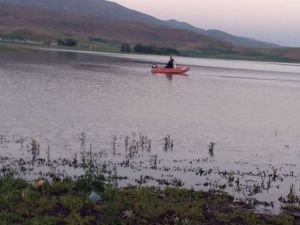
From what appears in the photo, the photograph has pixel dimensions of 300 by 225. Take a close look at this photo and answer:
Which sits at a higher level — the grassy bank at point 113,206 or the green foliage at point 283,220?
the grassy bank at point 113,206

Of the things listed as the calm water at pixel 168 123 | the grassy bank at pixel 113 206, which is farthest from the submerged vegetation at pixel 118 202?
the calm water at pixel 168 123

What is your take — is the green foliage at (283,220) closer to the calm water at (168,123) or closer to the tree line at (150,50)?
the calm water at (168,123)

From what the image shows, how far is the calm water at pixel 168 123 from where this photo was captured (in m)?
18.2

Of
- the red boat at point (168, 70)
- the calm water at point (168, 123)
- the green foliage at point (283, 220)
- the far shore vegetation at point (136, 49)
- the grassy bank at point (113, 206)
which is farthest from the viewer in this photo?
the far shore vegetation at point (136, 49)

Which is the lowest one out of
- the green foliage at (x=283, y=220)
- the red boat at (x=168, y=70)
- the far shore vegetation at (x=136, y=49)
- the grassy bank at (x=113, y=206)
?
the far shore vegetation at (x=136, y=49)

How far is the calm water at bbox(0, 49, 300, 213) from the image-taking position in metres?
18.2

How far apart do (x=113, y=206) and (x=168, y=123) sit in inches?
655

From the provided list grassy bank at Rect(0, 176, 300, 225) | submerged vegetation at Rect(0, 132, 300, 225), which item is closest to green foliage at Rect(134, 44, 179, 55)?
submerged vegetation at Rect(0, 132, 300, 225)

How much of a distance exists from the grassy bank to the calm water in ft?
7.27

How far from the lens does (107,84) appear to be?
45969 mm

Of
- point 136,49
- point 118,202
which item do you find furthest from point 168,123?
point 136,49

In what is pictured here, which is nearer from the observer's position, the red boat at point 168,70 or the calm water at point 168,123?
the calm water at point 168,123

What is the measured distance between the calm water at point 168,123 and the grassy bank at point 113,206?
7.27 ft

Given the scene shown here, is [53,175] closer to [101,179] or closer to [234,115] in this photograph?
[101,179]
